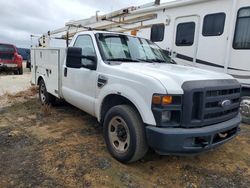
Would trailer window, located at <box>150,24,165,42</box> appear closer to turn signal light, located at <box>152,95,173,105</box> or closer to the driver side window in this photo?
the driver side window

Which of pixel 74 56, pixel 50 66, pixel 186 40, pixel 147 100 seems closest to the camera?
pixel 147 100

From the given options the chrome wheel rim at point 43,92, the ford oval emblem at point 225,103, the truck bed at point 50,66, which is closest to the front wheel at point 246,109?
the ford oval emblem at point 225,103

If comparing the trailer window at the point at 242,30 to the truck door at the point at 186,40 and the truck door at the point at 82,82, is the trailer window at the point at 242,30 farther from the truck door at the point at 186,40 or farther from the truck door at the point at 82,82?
the truck door at the point at 82,82

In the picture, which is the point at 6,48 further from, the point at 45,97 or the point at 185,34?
the point at 185,34

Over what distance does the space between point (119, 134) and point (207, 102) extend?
130cm

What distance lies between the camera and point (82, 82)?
14.8 feet

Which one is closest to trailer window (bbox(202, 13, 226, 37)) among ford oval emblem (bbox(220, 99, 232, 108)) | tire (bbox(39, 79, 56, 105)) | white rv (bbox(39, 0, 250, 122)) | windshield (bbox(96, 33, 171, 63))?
white rv (bbox(39, 0, 250, 122))

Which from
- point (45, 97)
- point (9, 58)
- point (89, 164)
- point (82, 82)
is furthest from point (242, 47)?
point (9, 58)

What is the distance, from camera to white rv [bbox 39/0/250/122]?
5.86 metres

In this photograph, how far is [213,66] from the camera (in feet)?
21.0

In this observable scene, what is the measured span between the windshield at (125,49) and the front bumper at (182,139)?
1.62 metres

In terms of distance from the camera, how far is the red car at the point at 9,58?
14.2 metres

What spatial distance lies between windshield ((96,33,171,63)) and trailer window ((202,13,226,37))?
85.3 inches

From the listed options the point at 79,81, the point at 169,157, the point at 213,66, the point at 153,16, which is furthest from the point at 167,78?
the point at 153,16
